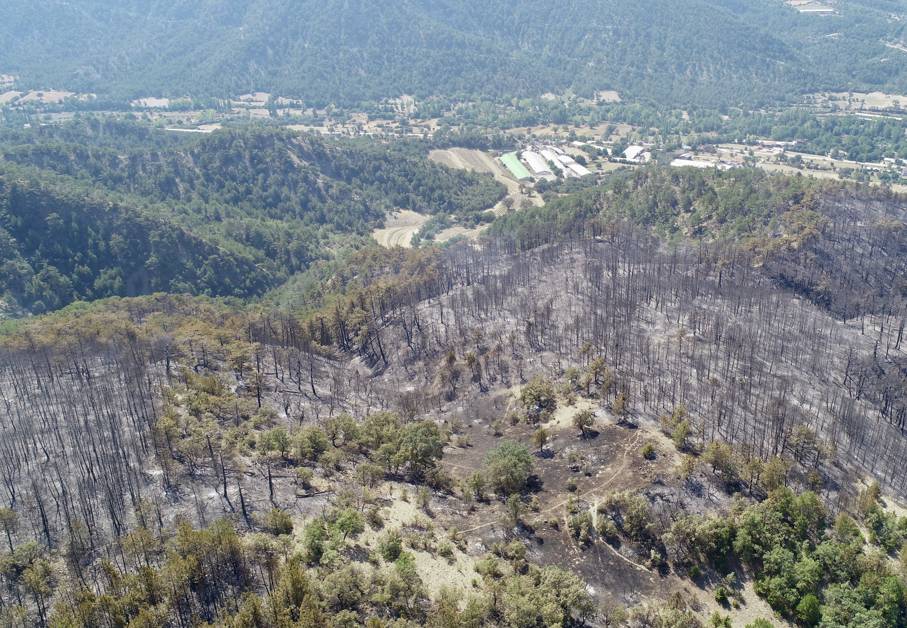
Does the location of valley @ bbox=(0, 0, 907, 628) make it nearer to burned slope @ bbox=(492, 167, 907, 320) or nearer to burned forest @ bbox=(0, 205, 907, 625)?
burned forest @ bbox=(0, 205, 907, 625)

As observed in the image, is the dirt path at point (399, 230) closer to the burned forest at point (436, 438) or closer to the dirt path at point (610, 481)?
the burned forest at point (436, 438)

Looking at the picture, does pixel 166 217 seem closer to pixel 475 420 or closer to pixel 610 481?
pixel 475 420

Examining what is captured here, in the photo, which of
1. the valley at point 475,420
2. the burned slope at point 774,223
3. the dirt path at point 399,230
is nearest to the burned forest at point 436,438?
the valley at point 475,420

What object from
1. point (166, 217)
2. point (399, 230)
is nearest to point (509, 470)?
point (166, 217)

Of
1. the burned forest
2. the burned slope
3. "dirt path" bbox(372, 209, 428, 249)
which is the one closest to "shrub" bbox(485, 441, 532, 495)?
the burned forest

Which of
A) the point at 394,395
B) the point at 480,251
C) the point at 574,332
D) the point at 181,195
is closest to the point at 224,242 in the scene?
the point at 181,195
